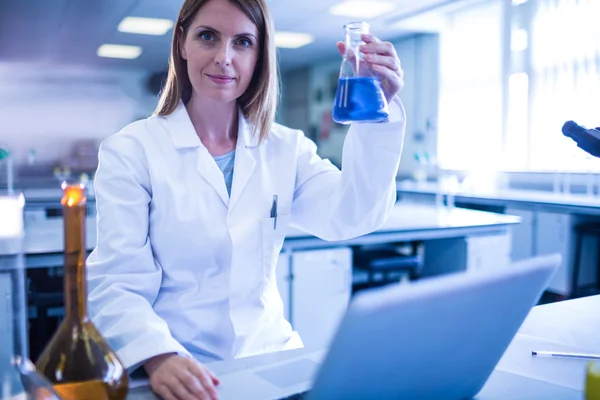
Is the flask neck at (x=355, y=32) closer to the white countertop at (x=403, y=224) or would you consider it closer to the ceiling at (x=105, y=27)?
the white countertop at (x=403, y=224)

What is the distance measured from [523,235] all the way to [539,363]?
172 inches

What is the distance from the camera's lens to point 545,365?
0.98 m

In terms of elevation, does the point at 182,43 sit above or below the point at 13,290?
above

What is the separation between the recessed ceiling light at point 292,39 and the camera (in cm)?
754

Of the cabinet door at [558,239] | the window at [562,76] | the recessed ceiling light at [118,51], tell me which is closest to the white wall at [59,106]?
the recessed ceiling light at [118,51]

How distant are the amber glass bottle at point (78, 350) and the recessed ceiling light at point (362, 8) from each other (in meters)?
5.97

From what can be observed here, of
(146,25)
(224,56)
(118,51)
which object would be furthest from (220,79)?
(118,51)

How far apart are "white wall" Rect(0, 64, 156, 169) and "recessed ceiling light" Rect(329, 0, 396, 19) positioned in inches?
144

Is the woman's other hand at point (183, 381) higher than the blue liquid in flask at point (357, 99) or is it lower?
lower

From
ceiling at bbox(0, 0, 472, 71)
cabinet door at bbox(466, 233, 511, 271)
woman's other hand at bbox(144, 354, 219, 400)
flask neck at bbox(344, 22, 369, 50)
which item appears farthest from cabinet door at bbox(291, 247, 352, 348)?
ceiling at bbox(0, 0, 472, 71)

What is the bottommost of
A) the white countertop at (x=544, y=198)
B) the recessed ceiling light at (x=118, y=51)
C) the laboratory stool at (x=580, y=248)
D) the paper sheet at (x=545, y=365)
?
the laboratory stool at (x=580, y=248)

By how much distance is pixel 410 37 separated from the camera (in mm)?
7957

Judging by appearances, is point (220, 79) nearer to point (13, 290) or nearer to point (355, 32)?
point (355, 32)

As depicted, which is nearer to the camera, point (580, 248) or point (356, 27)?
point (356, 27)
